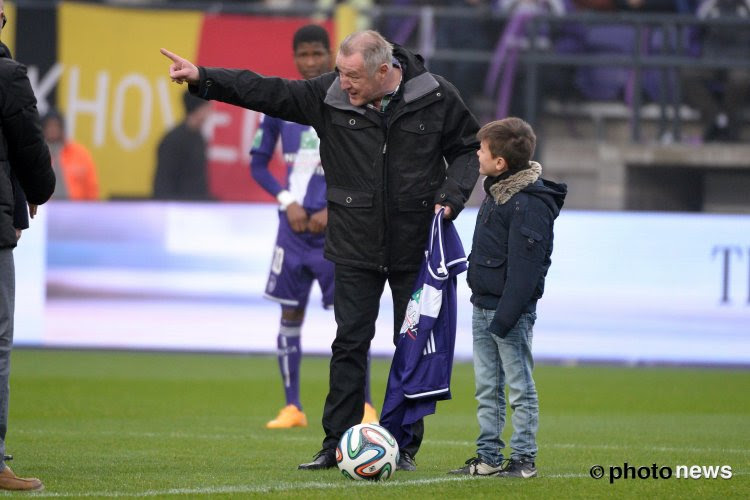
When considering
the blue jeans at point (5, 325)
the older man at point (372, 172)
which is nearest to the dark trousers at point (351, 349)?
the older man at point (372, 172)

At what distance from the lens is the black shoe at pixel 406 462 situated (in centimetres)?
762

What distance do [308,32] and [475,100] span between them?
27.7ft

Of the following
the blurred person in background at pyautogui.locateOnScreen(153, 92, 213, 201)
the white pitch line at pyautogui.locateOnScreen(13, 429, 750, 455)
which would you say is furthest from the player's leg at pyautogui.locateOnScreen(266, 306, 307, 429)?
the blurred person in background at pyautogui.locateOnScreen(153, 92, 213, 201)

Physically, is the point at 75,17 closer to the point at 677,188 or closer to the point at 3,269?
the point at 677,188

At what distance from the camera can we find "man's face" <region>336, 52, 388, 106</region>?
742 cm

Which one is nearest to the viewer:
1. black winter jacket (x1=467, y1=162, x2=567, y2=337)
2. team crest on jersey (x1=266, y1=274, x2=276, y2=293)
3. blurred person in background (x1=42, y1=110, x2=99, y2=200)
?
black winter jacket (x1=467, y1=162, x2=567, y2=337)

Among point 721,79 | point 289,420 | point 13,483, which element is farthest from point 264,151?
point 721,79

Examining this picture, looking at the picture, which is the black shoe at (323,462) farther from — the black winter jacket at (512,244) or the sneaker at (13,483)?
the sneaker at (13,483)

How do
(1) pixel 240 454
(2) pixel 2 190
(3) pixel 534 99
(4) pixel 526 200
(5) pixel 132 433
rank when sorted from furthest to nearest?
1. (3) pixel 534 99
2. (5) pixel 132 433
3. (1) pixel 240 454
4. (4) pixel 526 200
5. (2) pixel 2 190

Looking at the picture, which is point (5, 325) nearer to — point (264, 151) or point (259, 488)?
point (259, 488)

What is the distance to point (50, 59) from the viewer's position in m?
18.5

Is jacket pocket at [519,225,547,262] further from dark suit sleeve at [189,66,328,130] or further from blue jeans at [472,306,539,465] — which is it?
dark suit sleeve at [189,66,328,130]

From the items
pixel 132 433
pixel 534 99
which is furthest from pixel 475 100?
pixel 132 433

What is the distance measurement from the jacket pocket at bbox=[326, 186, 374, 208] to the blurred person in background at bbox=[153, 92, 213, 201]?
1062 centimetres
